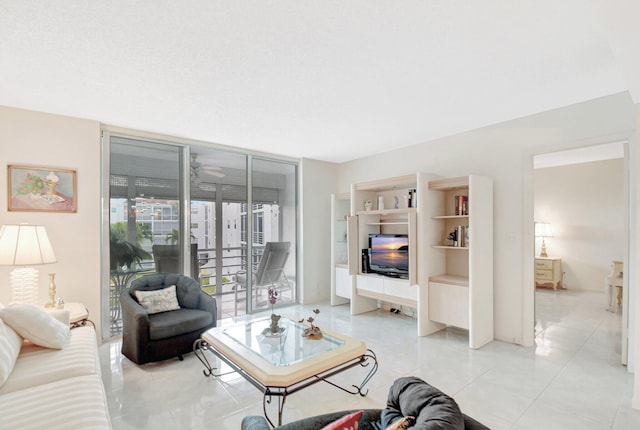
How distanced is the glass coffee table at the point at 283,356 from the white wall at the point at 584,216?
→ 5.88 metres

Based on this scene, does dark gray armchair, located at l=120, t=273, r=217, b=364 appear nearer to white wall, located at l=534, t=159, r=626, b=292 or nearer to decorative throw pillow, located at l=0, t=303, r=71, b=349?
decorative throw pillow, located at l=0, t=303, r=71, b=349

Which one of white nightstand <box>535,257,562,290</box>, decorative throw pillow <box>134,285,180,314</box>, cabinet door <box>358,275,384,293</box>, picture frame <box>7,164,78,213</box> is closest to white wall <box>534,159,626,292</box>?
white nightstand <box>535,257,562,290</box>

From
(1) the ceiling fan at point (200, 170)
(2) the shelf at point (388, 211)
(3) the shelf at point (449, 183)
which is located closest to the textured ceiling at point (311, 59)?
(3) the shelf at point (449, 183)

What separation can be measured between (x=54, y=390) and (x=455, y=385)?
2736mm

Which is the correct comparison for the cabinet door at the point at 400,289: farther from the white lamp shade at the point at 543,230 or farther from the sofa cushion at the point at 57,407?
the white lamp shade at the point at 543,230

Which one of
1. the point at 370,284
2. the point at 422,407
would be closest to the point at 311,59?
the point at 422,407

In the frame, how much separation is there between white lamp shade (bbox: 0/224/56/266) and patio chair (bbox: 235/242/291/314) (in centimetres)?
237

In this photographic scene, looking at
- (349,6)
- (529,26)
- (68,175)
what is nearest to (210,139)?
(68,175)

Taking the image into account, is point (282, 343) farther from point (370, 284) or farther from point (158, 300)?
point (370, 284)

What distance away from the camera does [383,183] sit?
4.37 metres

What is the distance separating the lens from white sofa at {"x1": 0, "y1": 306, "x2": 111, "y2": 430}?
4.74 feet

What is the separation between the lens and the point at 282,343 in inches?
102

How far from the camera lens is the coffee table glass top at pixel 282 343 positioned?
233 centimetres

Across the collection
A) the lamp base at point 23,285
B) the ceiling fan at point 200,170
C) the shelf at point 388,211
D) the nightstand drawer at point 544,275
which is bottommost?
the nightstand drawer at point 544,275
